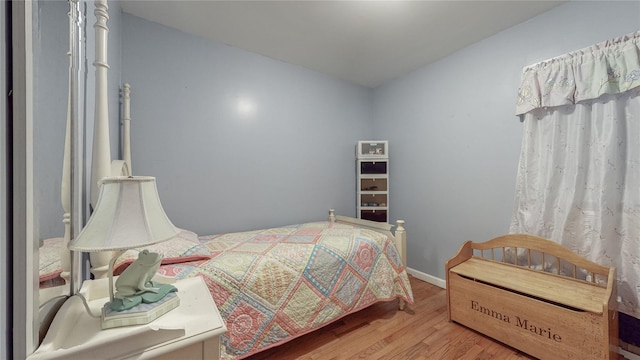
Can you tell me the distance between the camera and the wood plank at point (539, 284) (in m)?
1.51

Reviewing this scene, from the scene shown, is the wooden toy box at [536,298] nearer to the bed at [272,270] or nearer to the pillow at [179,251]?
the bed at [272,270]

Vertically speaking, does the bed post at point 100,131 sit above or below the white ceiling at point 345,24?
below

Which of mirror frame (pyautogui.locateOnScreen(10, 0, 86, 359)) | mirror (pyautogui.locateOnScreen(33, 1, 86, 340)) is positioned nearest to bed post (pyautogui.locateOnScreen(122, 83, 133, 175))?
mirror (pyautogui.locateOnScreen(33, 1, 86, 340))

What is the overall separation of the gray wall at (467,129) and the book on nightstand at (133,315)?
263 centimetres

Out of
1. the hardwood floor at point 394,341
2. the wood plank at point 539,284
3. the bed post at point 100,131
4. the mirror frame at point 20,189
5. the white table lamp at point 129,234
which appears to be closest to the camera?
the mirror frame at point 20,189

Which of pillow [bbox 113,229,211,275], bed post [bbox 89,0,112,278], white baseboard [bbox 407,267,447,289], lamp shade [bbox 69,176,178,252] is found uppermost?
bed post [bbox 89,0,112,278]

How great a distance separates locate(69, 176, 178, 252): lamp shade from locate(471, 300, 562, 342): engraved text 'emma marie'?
2.14 m

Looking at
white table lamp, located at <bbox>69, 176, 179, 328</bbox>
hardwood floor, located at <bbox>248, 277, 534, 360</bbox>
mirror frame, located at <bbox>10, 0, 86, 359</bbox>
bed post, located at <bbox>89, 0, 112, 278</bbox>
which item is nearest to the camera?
mirror frame, located at <bbox>10, 0, 86, 359</bbox>

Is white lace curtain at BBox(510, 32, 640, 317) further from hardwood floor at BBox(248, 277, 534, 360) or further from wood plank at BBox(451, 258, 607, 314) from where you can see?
hardwood floor at BBox(248, 277, 534, 360)

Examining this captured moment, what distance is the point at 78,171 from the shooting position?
956 millimetres

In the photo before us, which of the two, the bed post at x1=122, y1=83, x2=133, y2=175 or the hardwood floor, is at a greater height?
the bed post at x1=122, y1=83, x2=133, y2=175

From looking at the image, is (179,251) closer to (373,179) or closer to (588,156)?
(373,179)

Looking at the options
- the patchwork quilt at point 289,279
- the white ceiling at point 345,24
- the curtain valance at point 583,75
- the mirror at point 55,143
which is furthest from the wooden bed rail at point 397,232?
the mirror at point 55,143

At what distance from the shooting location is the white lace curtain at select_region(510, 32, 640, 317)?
1600 mm
